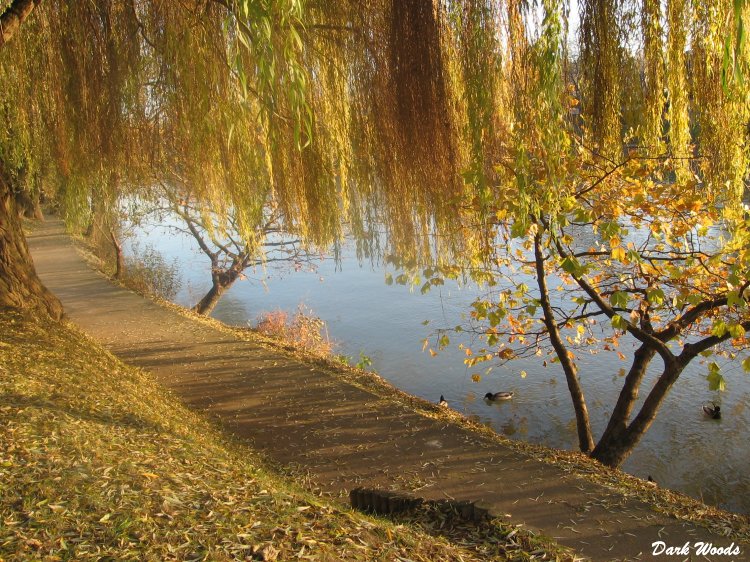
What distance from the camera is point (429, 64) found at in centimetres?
330

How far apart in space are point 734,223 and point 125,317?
7.64 metres

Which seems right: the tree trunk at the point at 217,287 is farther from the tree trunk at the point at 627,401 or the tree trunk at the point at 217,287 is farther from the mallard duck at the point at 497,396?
the tree trunk at the point at 627,401

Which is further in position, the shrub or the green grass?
the shrub

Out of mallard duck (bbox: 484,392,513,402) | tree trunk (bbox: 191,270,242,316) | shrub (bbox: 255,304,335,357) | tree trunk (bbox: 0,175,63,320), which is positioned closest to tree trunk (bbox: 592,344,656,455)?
mallard duck (bbox: 484,392,513,402)

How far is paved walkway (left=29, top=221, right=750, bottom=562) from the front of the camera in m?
3.42

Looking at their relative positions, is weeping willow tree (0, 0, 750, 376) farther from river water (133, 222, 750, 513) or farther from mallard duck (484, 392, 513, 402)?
mallard duck (484, 392, 513, 402)

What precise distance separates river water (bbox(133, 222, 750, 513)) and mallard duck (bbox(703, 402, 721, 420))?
75 mm

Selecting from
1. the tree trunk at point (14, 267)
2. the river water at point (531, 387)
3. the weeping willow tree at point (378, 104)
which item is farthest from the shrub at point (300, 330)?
the weeping willow tree at point (378, 104)

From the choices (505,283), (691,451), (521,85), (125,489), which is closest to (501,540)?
(125,489)

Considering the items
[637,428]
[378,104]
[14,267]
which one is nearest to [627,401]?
[637,428]

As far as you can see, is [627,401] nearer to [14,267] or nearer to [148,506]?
[148,506]

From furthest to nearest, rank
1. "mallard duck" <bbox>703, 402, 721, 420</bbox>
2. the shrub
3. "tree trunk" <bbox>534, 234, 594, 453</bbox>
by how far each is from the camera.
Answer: the shrub, "mallard duck" <bbox>703, 402, 721, 420</bbox>, "tree trunk" <bbox>534, 234, 594, 453</bbox>

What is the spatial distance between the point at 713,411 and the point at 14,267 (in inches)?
334

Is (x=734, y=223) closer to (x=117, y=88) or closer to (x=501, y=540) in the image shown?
(x=501, y=540)
